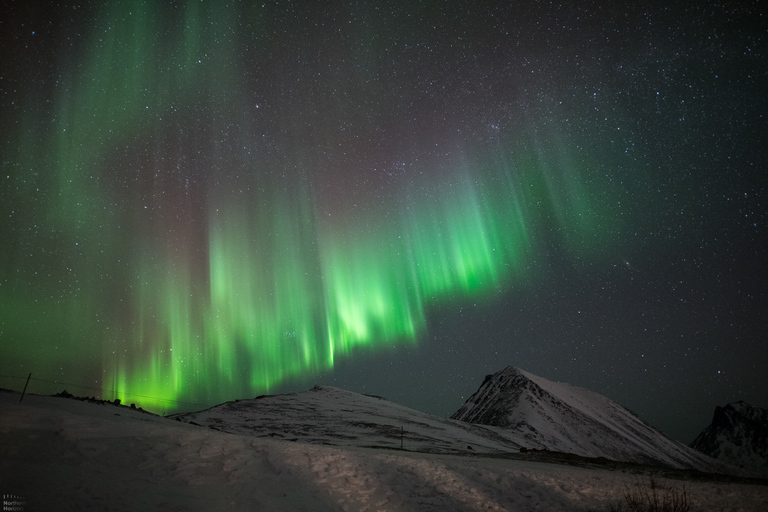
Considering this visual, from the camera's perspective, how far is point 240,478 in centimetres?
998

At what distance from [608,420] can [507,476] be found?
127278mm

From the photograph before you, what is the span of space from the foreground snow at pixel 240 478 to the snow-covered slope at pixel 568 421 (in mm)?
65225

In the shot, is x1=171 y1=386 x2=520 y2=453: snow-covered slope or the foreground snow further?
x1=171 y1=386 x2=520 y2=453: snow-covered slope

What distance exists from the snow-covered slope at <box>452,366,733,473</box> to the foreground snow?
65225mm

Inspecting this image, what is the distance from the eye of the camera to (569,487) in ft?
38.6

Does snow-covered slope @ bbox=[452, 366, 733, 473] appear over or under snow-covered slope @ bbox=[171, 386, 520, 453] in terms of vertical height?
under

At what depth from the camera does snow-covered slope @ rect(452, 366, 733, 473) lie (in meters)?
85.6

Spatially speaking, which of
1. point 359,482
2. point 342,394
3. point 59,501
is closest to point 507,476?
point 359,482

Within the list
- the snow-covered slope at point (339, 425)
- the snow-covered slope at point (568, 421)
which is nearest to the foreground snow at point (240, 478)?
the snow-covered slope at point (339, 425)

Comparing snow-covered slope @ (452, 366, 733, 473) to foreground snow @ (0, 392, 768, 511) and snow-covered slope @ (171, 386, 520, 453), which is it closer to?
snow-covered slope @ (171, 386, 520, 453)

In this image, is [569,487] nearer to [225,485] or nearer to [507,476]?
[507,476]

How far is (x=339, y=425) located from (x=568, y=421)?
242ft

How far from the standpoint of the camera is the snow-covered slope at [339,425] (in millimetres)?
41841

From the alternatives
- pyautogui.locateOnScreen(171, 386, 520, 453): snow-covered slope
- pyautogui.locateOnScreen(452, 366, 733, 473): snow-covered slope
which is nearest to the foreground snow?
pyautogui.locateOnScreen(171, 386, 520, 453): snow-covered slope
